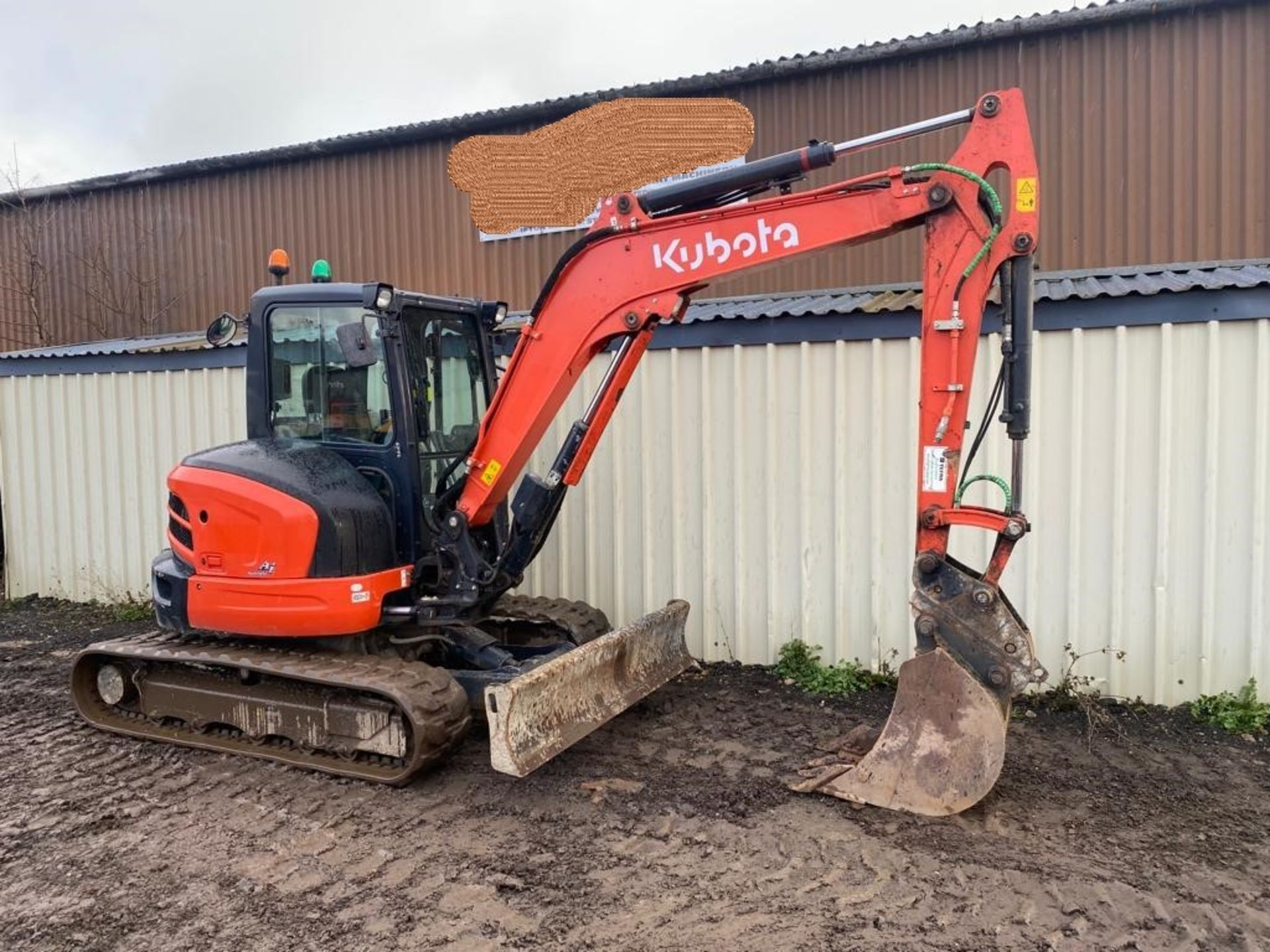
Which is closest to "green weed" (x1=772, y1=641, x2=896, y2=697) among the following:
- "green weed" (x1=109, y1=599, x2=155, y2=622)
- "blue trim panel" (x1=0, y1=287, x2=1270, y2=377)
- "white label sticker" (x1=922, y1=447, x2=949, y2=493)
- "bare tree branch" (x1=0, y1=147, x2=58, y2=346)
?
"blue trim panel" (x1=0, y1=287, x2=1270, y2=377)

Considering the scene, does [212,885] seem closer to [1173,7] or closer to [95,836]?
[95,836]

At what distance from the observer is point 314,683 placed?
4.61 meters

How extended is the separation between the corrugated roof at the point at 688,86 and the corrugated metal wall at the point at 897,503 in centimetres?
391

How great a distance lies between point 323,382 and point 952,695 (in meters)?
3.55

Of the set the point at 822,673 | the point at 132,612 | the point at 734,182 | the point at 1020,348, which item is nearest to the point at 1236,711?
the point at 822,673

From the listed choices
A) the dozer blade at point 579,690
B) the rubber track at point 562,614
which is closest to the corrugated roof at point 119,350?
the rubber track at point 562,614

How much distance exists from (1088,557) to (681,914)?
3.61m

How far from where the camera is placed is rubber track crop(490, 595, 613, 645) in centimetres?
562

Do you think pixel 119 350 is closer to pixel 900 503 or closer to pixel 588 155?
pixel 588 155

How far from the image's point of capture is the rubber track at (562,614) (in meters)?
5.62

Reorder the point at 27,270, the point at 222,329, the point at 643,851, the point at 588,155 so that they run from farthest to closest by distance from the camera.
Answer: the point at 27,270 → the point at 588,155 → the point at 222,329 → the point at 643,851

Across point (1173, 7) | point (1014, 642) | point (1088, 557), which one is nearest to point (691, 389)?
point (1088, 557)

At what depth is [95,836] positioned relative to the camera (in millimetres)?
4016

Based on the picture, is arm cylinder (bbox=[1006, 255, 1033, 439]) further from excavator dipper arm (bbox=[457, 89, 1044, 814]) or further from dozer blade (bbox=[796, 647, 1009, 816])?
dozer blade (bbox=[796, 647, 1009, 816])
